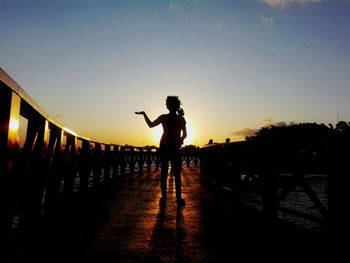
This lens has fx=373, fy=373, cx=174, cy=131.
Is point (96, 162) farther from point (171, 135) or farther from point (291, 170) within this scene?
point (291, 170)

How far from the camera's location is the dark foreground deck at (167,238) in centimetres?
354

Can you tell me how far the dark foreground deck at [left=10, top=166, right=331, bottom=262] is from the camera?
139 inches

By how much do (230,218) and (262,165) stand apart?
96 cm

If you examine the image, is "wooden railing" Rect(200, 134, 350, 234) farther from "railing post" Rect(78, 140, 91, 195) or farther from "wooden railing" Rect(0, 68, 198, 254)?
"railing post" Rect(78, 140, 91, 195)

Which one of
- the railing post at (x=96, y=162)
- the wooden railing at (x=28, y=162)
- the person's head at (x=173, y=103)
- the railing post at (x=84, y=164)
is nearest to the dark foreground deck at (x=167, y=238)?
the wooden railing at (x=28, y=162)

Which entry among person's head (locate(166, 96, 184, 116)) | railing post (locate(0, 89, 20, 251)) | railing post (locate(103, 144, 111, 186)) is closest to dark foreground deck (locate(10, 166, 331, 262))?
railing post (locate(0, 89, 20, 251))

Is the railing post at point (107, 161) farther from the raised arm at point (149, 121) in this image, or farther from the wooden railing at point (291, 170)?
the raised arm at point (149, 121)

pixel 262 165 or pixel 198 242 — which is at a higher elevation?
pixel 262 165

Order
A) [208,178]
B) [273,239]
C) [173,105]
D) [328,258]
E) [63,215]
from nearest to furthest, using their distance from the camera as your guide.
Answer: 1. [328,258]
2. [273,239]
3. [63,215]
4. [173,105]
5. [208,178]

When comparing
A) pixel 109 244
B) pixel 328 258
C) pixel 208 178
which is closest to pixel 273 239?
pixel 328 258

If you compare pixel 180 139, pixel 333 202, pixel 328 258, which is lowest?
pixel 328 258

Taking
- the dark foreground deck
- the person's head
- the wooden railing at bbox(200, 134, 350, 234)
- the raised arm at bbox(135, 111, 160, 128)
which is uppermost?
the person's head

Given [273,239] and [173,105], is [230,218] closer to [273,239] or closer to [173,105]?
[273,239]

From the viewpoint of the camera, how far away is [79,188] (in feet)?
26.2
